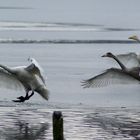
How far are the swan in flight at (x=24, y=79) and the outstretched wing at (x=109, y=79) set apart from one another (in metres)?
1.29

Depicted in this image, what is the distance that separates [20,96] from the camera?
19234 mm

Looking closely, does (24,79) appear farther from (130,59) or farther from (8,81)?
(130,59)

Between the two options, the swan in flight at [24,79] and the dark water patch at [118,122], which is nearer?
the dark water patch at [118,122]

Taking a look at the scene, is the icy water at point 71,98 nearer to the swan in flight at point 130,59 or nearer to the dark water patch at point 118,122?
the dark water patch at point 118,122

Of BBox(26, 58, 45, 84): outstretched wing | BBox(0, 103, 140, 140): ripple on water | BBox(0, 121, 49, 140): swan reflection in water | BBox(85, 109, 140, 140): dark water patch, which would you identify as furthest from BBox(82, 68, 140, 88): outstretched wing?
BBox(0, 121, 49, 140): swan reflection in water

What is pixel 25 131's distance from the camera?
14.5 m

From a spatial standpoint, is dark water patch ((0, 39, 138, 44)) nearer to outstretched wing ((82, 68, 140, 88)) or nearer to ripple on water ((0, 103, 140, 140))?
outstretched wing ((82, 68, 140, 88))

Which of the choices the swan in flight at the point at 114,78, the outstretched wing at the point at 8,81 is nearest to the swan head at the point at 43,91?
the outstretched wing at the point at 8,81

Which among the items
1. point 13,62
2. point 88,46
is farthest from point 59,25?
point 13,62

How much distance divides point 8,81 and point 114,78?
2721mm

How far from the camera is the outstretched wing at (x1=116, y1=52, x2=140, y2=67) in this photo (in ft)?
72.0

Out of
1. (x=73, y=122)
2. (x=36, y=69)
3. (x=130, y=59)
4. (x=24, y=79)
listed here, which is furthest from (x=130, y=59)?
(x=73, y=122)

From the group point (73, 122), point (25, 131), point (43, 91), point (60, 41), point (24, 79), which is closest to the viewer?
point (25, 131)

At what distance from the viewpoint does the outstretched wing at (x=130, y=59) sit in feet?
72.0
